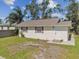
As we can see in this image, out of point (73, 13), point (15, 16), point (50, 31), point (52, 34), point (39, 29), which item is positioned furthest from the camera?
point (15, 16)

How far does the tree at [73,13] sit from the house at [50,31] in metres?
18.6

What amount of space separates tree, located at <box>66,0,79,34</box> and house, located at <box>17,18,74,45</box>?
18586 mm

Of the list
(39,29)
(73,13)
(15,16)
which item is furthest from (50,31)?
(15,16)

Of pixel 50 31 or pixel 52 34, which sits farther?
pixel 50 31

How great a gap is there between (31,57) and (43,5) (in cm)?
3519

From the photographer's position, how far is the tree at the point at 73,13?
143 feet

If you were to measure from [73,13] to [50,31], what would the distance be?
21812 millimetres

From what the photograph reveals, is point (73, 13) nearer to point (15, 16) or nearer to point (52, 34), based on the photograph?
point (15, 16)

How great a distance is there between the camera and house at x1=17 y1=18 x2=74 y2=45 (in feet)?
78.5

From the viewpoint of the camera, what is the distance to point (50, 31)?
25297 millimetres

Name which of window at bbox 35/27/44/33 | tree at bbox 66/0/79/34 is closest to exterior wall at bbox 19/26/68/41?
window at bbox 35/27/44/33

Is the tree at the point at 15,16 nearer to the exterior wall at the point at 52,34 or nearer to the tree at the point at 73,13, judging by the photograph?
the tree at the point at 73,13

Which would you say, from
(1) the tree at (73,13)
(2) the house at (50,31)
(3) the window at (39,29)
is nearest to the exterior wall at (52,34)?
(2) the house at (50,31)

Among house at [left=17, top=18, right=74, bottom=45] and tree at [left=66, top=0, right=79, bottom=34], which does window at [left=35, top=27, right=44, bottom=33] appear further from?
tree at [left=66, top=0, right=79, bottom=34]
